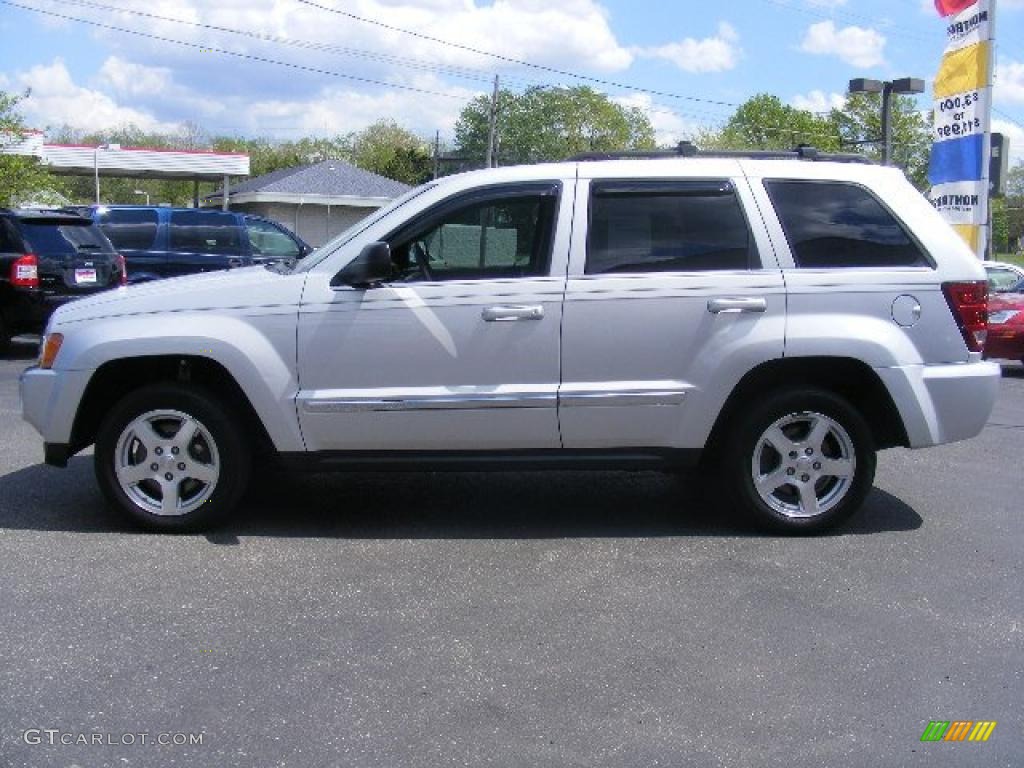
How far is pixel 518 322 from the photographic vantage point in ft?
18.2

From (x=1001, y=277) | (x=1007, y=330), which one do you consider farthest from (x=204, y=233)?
(x=1001, y=277)

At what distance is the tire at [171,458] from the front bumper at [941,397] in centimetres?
336

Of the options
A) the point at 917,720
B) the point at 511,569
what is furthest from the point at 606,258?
the point at 917,720

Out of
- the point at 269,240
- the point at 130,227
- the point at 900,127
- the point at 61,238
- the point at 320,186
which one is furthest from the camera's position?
the point at 900,127

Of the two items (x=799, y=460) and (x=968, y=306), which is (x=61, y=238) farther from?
(x=968, y=306)

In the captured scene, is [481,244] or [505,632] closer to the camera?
[505,632]

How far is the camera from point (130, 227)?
15.4m

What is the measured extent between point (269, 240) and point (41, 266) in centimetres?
417

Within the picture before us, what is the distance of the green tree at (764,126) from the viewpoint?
Result: 244ft

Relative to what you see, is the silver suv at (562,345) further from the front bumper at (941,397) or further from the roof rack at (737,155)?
the roof rack at (737,155)

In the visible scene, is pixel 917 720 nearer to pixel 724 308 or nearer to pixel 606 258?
pixel 724 308

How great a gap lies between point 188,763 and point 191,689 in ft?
1.77

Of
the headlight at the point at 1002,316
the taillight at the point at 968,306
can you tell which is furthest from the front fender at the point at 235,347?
the headlight at the point at 1002,316

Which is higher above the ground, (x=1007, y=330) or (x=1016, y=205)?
(x=1016, y=205)
